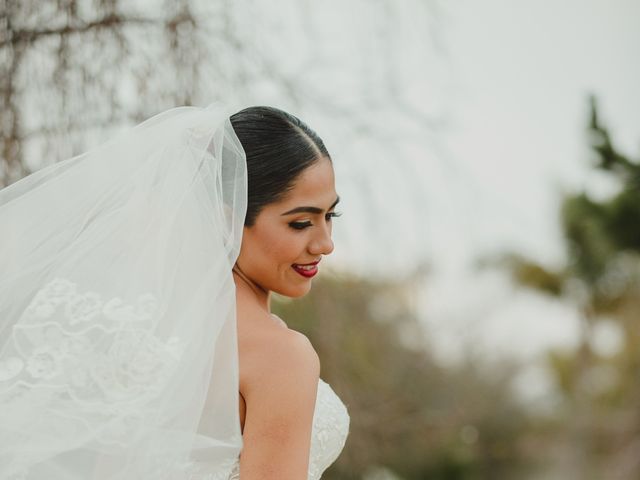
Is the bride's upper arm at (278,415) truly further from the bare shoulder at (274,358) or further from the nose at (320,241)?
the nose at (320,241)

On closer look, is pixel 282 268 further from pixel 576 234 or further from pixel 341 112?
pixel 576 234

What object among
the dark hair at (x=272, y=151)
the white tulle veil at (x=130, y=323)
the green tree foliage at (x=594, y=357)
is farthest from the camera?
the green tree foliage at (x=594, y=357)

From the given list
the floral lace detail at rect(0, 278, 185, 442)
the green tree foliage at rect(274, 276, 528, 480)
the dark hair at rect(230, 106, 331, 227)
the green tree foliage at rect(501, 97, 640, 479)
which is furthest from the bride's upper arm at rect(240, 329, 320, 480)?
the green tree foliage at rect(501, 97, 640, 479)

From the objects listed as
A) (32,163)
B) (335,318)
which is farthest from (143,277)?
(335,318)

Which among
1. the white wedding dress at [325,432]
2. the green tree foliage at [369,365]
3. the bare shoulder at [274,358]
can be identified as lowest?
the green tree foliage at [369,365]

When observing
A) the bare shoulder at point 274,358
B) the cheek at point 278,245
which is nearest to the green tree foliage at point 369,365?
the cheek at point 278,245

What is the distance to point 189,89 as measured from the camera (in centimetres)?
311

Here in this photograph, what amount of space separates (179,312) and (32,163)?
1263 mm

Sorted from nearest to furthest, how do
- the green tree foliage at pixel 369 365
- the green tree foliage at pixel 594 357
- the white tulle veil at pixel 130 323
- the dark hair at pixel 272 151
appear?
1. the white tulle veil at pixel 130 323
2. the dark hair at pixel 272 151
3. the green tree foliage at pixel 369 365
4. the green tree foliage at pixel 594 357

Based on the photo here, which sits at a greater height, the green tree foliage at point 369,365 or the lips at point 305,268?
the lips at point 305,268

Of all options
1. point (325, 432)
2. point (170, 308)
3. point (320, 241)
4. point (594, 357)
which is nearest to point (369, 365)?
point (325, 432)

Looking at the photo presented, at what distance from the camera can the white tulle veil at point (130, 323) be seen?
1896mm

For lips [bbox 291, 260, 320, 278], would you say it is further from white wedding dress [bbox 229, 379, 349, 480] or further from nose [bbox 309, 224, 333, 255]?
white wedding dress [bbox 229, 379, 349, 480]

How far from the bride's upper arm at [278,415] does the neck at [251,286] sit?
0.95 ft
